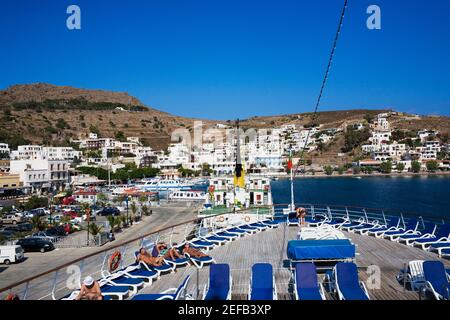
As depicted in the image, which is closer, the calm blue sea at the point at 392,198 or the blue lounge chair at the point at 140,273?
the blue lounge chair at the point at 140,273

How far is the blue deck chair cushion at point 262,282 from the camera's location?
5313 millimetres

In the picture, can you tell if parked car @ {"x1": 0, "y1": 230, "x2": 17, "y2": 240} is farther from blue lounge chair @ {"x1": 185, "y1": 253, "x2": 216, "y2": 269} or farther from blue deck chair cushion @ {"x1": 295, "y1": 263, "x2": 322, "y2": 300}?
blue deck chair cushion @ {"x1": 295, "y1": 263, "x2": 322, "y2": 300}

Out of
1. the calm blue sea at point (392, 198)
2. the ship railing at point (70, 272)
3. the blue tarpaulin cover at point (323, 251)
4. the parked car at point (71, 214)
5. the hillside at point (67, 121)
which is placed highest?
the hillside at point (67, 121)

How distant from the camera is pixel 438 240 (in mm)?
8492

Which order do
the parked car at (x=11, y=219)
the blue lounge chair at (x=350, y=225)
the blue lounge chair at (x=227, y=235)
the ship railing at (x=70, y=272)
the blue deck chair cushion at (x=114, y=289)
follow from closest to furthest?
1. the ship railing at (x=70, y=272)
2. the blue deck chair cushion at (x=114, y=289)
3. the blue lounge chair at (x=227, y=235)
4. the blue lounge chair at (x=350, y=225)
5. the parked car at (x=11, y=219)

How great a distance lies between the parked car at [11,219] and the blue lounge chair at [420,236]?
99.5 ft

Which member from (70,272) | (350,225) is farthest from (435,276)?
(70,272)

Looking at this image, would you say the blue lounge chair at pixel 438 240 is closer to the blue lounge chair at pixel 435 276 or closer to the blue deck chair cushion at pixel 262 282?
the blue lounge chair at pixel 435 276

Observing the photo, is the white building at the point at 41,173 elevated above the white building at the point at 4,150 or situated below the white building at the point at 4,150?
below

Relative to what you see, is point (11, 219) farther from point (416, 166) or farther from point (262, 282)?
point (416, 166)

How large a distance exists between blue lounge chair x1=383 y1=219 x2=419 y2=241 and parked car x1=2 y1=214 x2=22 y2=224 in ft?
98.0

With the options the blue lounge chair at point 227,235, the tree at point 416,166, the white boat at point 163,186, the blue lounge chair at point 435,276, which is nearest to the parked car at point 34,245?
the blue lounge chair at point 227,235
